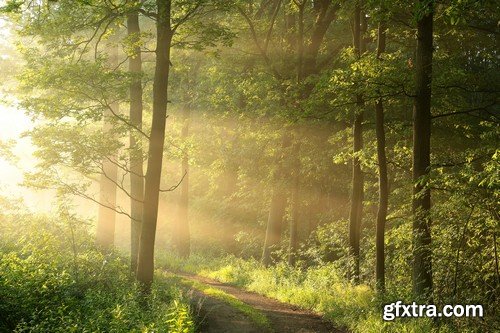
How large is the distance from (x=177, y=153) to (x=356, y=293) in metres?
7.72

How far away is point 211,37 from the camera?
45.7 ft

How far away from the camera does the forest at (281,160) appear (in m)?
9.94

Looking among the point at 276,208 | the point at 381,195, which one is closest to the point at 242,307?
the point at 381,195

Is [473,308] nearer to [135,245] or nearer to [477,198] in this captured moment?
[477,198]

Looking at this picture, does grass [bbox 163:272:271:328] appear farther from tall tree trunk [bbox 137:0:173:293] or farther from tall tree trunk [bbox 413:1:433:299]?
tall tree trunk [bbox 413:1:433:299]

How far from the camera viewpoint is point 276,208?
22719mm

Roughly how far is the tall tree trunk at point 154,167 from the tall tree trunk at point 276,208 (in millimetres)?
8546

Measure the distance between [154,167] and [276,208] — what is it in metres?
10.5

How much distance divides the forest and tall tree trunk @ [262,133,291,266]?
10 centimetres

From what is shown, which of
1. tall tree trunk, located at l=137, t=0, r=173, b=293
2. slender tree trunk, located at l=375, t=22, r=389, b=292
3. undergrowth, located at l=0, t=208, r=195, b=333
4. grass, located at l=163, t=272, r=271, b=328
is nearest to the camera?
undergrowth, located at l=0, t=208, r=195, b=333

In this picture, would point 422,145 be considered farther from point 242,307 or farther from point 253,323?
point 242,307

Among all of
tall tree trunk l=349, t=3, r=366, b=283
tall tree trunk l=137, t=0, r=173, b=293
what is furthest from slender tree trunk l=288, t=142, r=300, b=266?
tall tree trunk l=137, t=0, r=173, b=293

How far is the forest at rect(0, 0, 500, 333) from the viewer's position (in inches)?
391

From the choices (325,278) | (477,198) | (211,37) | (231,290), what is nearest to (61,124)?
(211,37)
